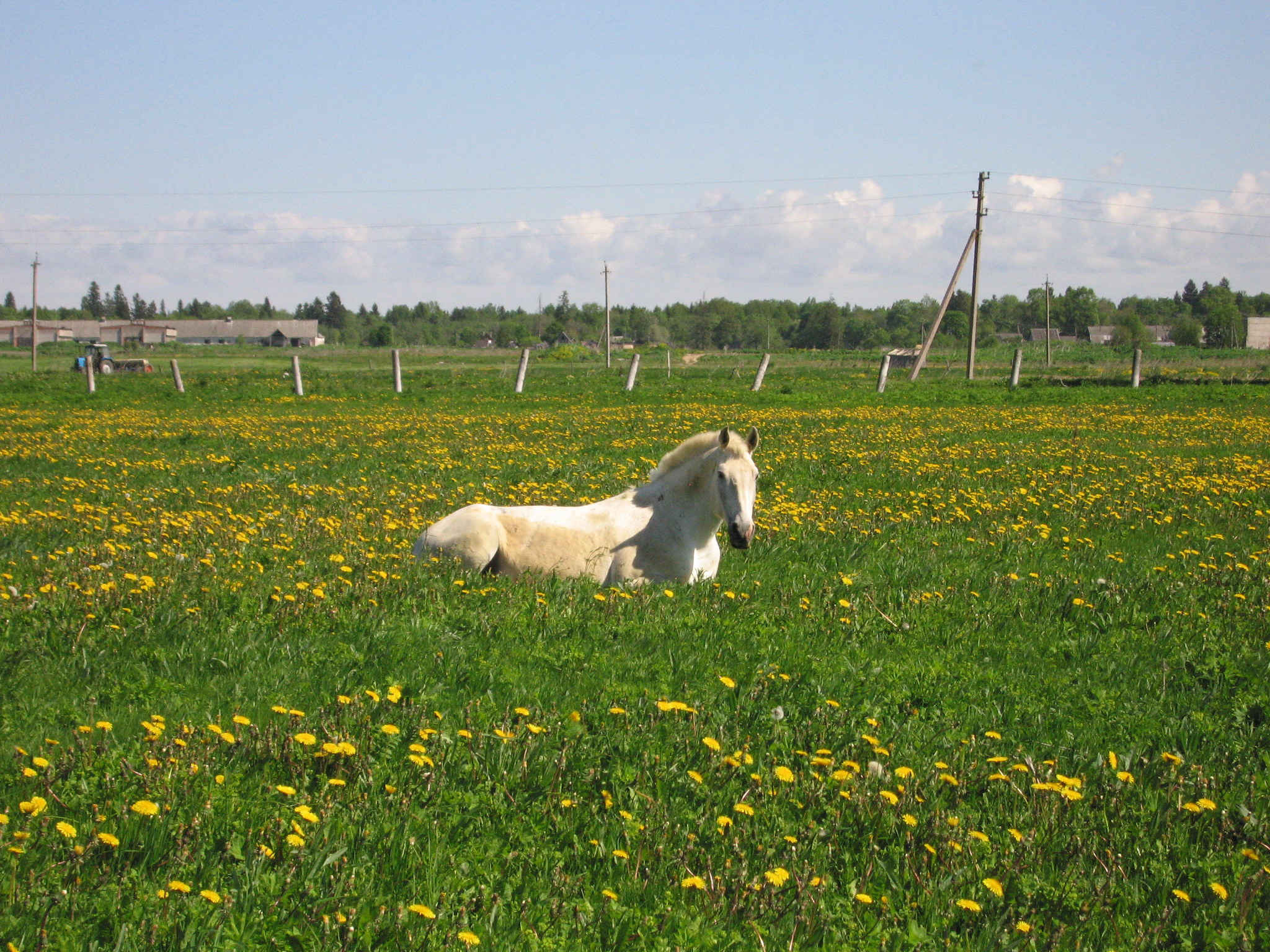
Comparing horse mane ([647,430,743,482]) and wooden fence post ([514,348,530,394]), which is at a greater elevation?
wooden fence post ([514,348,530,394])

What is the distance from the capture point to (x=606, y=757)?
418 cm

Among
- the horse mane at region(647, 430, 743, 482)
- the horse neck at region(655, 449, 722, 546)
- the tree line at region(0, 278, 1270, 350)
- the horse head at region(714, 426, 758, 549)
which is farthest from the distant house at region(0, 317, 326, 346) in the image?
the horse head at region(714, 426, 758, 549)

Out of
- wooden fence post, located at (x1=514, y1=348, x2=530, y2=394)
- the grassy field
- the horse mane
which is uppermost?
wooden fence post, located at (x1=514, y1=348, x2=530, y2=394)

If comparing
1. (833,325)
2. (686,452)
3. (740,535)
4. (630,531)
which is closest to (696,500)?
(686,452)

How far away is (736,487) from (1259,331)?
521ft

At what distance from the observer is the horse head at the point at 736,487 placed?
746cm

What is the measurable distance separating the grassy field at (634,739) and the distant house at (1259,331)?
15124 cm

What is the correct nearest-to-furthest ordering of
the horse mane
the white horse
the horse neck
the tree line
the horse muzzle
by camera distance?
the horse muzzle, the white horse, the horse neck, the horse mane, the tree line

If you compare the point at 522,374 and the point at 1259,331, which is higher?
the point at 1259,331

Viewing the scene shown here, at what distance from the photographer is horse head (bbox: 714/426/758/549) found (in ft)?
24.5

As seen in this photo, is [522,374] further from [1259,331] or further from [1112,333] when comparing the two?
[1112,333]

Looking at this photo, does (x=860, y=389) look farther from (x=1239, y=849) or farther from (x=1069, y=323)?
(x=1069, y=323)

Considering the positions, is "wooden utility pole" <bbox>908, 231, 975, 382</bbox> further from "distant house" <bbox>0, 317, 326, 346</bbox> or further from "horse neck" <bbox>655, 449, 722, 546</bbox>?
"distant house" <bbox>0, 317, 326, 346</bbox>

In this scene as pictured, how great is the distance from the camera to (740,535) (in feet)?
24.2
